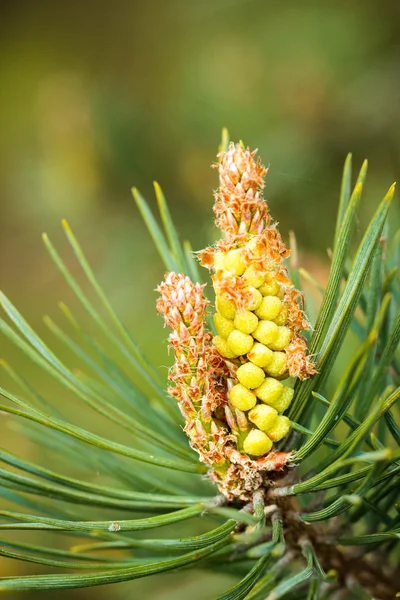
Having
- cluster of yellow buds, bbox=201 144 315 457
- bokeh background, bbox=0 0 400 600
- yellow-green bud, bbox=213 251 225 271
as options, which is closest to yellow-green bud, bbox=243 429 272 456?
cluster of yellow buds, bbox=201 144 315 457

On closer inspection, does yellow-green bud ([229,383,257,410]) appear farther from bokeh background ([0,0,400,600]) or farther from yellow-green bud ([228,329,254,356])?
bokeh background ([0,0,400,600])

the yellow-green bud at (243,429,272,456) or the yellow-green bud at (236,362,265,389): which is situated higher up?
the yellow-green bud at (236,362,265,389)

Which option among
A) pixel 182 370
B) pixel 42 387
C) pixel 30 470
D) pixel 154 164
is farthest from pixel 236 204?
pixel 42 387

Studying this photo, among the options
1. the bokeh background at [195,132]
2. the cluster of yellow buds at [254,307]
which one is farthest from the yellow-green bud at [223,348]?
the bokeh background at [195,132]

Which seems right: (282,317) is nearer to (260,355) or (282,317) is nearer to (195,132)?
(260,355)

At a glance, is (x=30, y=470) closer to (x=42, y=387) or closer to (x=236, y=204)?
(x=236, y=204)

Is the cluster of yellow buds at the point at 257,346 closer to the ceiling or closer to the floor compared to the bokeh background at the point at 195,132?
closer to the floor

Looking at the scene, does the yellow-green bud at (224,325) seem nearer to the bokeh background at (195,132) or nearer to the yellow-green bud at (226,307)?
the yellow-green bud at (226,307)
